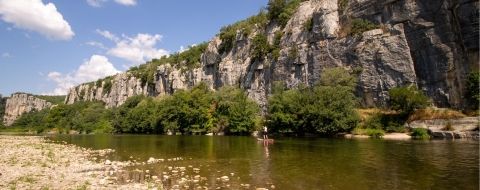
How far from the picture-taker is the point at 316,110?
6266cm

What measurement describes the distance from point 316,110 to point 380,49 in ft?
74.9

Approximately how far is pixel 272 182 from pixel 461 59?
59754 millimetres

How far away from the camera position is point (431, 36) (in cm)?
6981

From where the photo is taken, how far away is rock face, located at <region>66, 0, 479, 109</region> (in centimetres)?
6594

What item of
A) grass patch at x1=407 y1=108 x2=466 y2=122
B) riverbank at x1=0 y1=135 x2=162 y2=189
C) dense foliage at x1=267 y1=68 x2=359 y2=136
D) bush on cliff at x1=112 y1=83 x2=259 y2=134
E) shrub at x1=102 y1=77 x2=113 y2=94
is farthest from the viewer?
shrub at x1=102 y1=77 x2=113 y2=94

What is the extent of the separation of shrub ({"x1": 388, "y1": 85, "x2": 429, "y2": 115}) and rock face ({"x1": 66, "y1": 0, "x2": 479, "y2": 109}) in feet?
20.7

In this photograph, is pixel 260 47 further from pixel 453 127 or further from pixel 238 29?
pixel 453 127

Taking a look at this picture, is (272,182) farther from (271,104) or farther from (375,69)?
(375,69)

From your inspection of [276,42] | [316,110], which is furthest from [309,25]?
[316,110]

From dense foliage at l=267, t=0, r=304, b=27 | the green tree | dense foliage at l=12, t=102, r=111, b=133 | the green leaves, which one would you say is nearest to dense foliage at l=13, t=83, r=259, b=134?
the green tree

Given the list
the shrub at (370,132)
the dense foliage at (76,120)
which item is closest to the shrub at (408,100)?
the shrub at (370,132)

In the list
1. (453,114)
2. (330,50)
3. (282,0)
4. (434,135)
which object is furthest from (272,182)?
(282,0)

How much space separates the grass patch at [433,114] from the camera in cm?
5938

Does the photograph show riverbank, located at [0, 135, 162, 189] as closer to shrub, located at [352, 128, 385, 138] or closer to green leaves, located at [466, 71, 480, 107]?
shrub, located at [352, 128, 385, 138]
